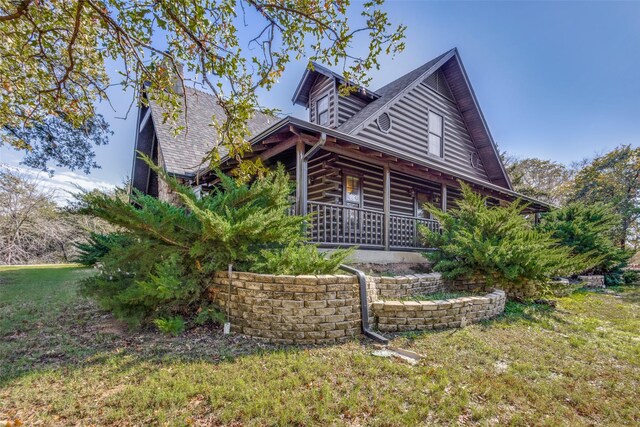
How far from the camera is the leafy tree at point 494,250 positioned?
5820 millimetres

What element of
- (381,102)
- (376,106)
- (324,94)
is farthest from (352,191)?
(324,94)

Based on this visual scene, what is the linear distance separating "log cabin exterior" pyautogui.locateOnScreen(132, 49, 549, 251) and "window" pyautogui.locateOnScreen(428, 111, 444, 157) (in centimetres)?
4

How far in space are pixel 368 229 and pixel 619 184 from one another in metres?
19.4

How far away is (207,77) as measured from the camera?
3.81 m

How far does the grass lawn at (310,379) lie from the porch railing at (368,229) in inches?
138

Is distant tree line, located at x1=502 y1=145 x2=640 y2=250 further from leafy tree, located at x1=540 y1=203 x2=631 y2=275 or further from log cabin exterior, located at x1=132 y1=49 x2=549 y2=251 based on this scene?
log cabin exterior, located at x1=132 y1=49 x2=549 y2=251

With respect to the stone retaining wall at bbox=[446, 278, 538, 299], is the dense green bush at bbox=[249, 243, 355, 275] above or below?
above

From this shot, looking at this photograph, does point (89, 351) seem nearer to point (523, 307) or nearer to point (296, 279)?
point (296, 279)

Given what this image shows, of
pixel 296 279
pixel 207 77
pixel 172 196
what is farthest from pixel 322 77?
pixel 296 279

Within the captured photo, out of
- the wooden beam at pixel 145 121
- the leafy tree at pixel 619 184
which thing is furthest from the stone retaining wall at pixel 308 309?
the leafy tree at pixel 619 184

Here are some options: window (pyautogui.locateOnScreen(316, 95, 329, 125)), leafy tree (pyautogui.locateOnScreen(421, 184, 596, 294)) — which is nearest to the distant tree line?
leafy tree (pyautogui.locateOnScreen(421, 184, 596, 294))

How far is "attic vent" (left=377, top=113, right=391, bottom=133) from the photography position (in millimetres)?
9797

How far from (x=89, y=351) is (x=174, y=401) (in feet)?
5.56

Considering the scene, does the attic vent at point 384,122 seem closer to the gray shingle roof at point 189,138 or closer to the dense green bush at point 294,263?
the gray shingle roof at point 189,138
